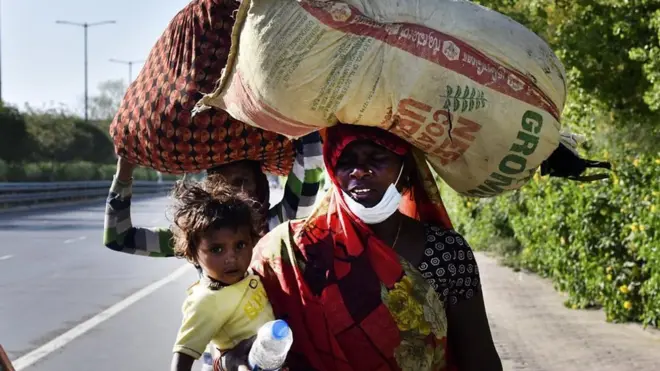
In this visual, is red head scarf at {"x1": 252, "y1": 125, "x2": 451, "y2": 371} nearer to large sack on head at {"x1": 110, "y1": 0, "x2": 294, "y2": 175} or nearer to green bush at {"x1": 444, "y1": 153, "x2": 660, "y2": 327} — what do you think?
large sack on head at {"x1": 110, "y1": 0, "x2": 294, "y2": 175}

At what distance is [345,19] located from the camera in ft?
9.29

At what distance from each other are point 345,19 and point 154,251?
1496 millimetres

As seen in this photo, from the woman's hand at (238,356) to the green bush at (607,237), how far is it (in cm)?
578

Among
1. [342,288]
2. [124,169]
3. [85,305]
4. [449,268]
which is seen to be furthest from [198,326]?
[85,305]

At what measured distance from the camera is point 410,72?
284 cm

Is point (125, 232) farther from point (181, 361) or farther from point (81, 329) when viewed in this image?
point (81, 329)

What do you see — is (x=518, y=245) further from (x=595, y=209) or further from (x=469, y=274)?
(x=469, y=274)

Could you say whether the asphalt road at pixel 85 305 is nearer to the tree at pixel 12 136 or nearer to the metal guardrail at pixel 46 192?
the metal guardrail at pixel 46 192

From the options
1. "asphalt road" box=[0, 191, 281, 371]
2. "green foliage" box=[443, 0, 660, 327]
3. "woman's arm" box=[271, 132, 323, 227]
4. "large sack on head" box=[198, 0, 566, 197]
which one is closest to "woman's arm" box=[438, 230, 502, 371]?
"large sack on head" box=[198, 0, 566, 197]

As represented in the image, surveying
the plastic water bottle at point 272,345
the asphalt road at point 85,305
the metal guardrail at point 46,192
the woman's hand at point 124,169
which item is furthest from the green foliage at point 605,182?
the metal guardrail at point 46,192

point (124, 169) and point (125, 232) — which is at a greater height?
point (124, 169)

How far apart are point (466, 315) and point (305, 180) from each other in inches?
46.0

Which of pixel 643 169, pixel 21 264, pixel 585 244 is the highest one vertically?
pixel 643 169

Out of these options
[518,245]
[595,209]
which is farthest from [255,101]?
[518,245]
